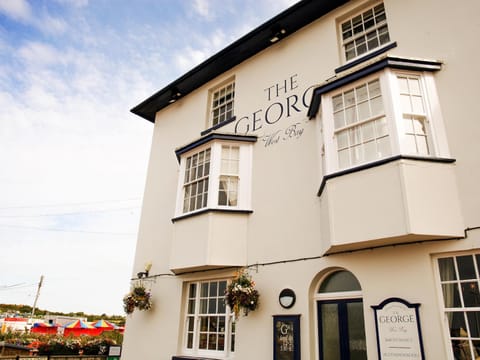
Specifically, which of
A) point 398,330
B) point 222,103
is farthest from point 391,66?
point 222,103

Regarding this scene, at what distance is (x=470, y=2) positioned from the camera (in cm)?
658

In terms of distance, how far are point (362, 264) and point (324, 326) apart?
1344mm

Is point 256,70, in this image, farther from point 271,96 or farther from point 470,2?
point 470,2

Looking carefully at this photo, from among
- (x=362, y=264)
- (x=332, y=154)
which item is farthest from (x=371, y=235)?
(x=332, y=154)

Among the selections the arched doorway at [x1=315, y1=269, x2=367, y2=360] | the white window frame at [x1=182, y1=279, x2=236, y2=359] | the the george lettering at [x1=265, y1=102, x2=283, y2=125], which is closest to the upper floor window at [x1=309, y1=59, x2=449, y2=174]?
the the george lettering at [x1=265, y1=102, x2=283, y2=125]

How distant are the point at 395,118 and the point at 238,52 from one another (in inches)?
212

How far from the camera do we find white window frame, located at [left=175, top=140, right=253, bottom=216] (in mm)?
8230

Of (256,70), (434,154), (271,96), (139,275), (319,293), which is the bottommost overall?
(319,293)

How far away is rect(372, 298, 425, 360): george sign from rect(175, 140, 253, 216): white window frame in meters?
3.62

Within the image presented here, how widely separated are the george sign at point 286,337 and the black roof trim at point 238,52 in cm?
682

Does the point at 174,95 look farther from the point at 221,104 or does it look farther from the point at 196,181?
the point at 196,181

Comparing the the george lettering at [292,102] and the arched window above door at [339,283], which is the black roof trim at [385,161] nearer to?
the arched window above door at [339,283]

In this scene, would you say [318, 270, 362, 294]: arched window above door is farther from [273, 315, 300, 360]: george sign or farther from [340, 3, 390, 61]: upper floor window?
[340, 3, 390, 61]: upper floor window

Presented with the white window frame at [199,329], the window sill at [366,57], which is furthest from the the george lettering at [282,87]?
the white window frame at [199,329]
